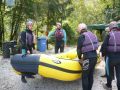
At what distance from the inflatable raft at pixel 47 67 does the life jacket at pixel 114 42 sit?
943 millimetres

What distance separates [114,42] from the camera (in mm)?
7555

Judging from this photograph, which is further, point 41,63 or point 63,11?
point 63,11

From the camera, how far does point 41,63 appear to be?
782cm

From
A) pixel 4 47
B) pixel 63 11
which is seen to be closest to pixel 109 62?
pixel 4 47

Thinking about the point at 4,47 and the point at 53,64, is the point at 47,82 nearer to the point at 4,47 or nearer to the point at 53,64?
the point at 53,64

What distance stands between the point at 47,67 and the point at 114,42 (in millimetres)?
1636

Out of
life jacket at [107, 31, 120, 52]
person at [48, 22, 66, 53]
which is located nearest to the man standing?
life jacket at [107, 31, 120, 52]

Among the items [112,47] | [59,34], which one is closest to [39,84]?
[112,47]

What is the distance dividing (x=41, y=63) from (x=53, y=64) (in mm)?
281

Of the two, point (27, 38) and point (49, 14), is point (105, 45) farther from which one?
point (49, 14)

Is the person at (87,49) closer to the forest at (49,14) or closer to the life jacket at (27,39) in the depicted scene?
the life jacket at (27,39)

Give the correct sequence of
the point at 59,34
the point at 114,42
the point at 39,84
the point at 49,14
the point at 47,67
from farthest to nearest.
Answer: the point at 49,14
the point at 59,34
the point at 39,84
the point at 47,67
the point at 114,42

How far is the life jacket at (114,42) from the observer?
24.7 feet

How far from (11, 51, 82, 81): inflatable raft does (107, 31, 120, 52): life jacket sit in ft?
3.09
